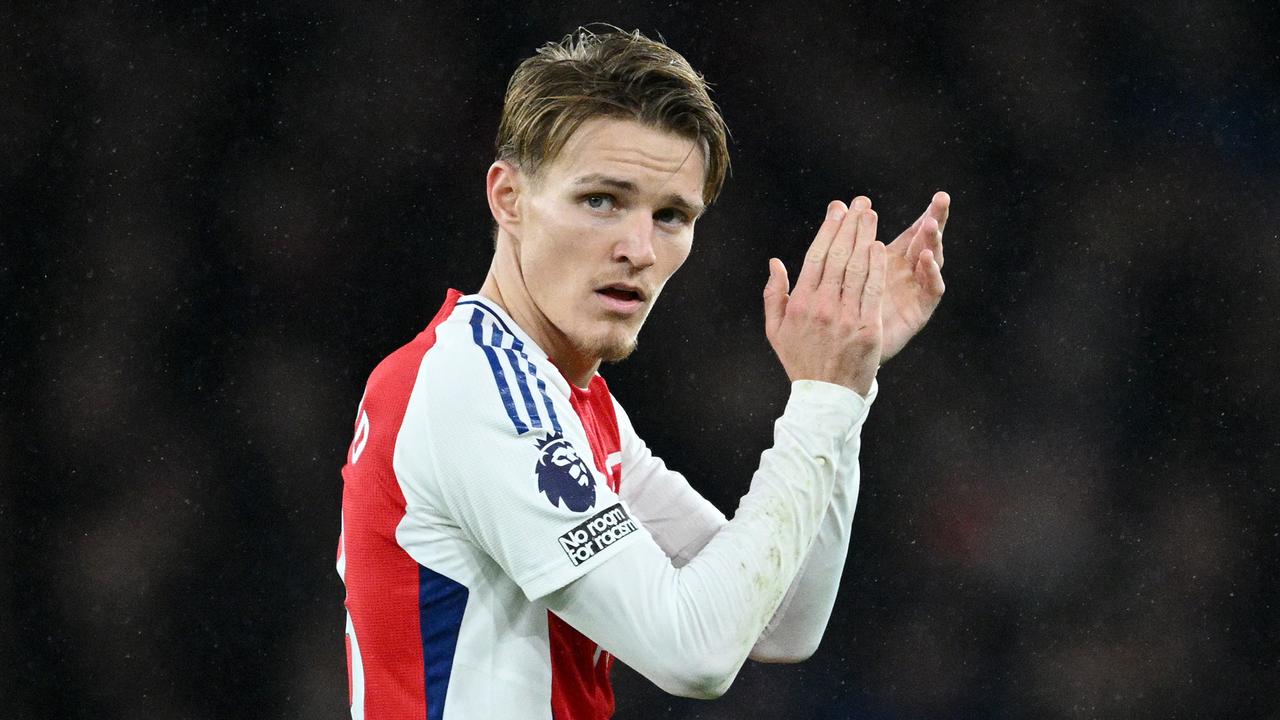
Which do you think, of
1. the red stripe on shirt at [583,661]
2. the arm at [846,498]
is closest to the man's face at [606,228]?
the red stripe on shirt at [583,661]

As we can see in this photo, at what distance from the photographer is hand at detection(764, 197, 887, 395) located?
144cm

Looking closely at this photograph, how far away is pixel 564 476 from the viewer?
1.29 meters

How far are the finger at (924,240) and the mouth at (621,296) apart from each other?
42cm

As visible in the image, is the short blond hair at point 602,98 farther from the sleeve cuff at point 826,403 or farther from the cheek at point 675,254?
the sleeve cuff at point 826,403

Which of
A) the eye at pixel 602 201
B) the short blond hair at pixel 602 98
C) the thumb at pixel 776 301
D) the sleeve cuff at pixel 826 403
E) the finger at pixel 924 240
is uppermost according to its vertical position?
the short blond hair at pixel 602 98

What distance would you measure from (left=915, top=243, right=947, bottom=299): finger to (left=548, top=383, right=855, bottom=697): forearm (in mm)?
402

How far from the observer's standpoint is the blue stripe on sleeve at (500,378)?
1.31 m

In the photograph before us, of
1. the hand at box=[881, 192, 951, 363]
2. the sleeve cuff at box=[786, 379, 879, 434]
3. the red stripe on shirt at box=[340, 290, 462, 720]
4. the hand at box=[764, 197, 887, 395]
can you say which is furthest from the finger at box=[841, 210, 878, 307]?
the red stripe on shirt at box=[340, 290, 462, 720]

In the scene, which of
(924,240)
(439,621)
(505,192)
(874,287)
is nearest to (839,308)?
(874,287)

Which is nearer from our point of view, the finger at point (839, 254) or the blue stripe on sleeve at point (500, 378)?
the blue stripe on sleeve at point (500, 378)

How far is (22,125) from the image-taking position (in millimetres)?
3242

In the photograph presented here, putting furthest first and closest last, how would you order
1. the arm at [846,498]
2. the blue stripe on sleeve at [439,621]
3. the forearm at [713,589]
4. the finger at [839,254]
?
the arm at [846,498] < the finger at [839,254] < the blue stripe on sleeve at [439,621] < the forearm at [713,589]

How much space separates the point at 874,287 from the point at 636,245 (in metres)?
0.28

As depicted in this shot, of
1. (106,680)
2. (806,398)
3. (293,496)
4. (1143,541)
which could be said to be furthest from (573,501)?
(1143,541)
